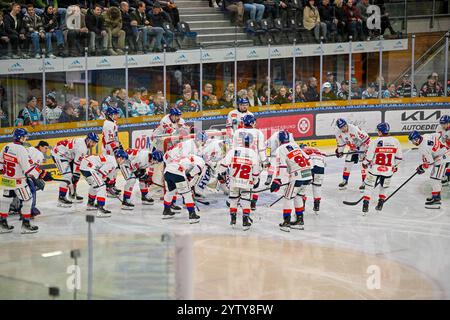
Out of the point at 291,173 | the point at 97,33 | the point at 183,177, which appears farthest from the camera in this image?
the point at 97,33

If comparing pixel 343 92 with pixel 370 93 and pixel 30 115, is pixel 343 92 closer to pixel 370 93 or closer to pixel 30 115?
pixel 370 93

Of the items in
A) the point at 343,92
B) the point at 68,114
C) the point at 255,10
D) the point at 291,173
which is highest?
the point at 255,10

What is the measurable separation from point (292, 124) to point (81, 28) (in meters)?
4.96

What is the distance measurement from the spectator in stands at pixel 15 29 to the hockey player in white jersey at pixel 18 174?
3.56m

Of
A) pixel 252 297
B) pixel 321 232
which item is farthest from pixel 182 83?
pixel 252 297

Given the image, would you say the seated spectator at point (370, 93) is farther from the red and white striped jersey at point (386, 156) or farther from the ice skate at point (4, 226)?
the ice skate at point (4, 226)

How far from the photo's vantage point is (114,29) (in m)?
16.7

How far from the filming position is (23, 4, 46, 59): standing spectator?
50.3 ft

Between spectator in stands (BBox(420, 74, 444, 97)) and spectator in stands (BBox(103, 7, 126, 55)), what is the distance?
687 cm

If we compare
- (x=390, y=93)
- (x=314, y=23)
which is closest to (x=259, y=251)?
(x=390, y=93)

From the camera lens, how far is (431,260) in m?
10.9

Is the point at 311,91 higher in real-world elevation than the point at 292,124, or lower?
higher

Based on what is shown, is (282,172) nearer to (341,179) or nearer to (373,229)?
(373,229)

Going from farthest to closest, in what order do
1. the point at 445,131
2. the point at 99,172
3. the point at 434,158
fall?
the point at 445,131
the point at 434,158
the point at 99,172
